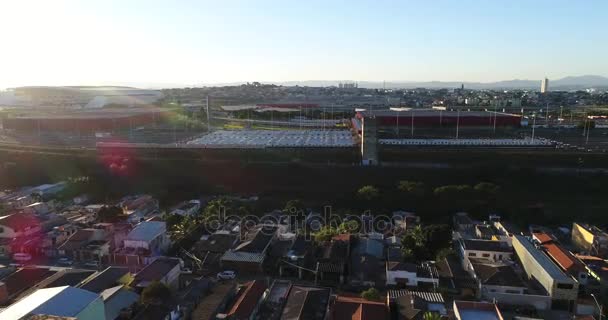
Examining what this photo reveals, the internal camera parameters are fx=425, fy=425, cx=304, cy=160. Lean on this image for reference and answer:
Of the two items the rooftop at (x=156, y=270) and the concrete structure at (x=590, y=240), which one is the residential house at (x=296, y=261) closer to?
the rooftop at (x=156, y=270)

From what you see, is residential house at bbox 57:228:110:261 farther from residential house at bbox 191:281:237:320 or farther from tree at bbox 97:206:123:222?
residential house at bbox 191:281:237:320

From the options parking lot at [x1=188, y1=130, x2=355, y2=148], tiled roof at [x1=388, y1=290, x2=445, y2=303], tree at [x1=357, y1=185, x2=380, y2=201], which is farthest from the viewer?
parking lot at [x1=188, y1=130, x2=355, y2=148]

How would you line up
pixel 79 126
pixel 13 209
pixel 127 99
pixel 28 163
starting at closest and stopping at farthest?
pixel 13 209, pixel 28 163, pixel 79 126, pixel 127 99

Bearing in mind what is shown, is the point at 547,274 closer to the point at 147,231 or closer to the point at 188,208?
the point at 147,231

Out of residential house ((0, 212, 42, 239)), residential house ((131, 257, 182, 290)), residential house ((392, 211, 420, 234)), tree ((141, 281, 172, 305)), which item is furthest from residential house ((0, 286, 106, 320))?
residential house ((392, 211, 420, 234))

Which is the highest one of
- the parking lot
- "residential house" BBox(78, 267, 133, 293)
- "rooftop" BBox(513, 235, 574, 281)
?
the parking lot

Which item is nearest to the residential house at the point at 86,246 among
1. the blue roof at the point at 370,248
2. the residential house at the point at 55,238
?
the residential house at the point at 55,238

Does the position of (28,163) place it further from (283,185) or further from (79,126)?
A: (283,185)

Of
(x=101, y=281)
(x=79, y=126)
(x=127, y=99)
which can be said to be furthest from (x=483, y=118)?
(x=127, y=99)
